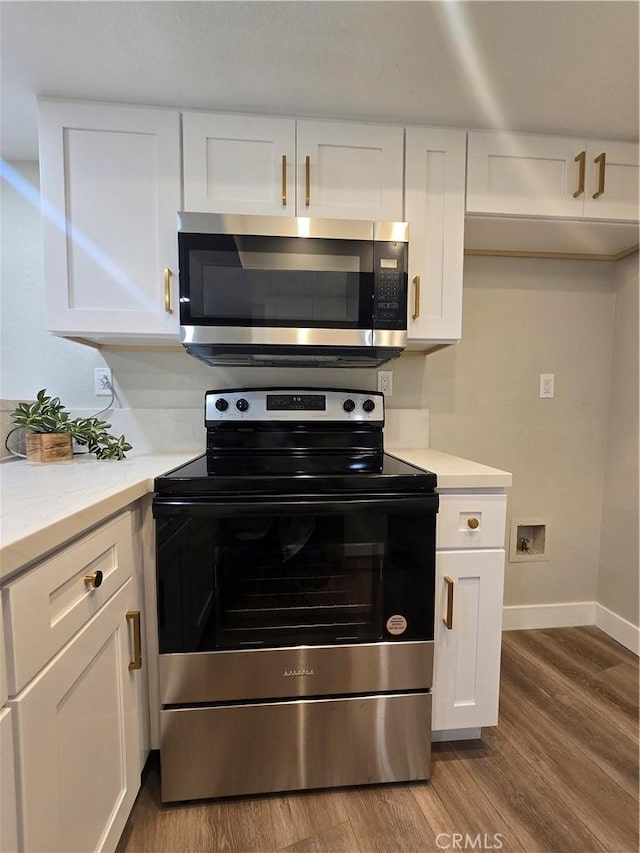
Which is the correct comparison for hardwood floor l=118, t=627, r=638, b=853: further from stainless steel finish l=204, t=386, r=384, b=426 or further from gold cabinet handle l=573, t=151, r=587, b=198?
gold cabinet handle l=573, t=151, r=587, b=198

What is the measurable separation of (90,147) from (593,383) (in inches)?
89.2

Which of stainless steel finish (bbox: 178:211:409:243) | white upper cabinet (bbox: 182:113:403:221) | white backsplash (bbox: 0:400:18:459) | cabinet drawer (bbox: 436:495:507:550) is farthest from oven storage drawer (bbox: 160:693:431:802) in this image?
white upper cabinet (bbox: 182:113:403:221)

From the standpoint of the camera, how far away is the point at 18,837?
560 mm

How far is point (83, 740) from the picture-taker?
0.75 m

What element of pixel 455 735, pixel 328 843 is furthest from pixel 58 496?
pixel 455 735

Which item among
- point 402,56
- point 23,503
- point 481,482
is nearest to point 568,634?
point 481,482

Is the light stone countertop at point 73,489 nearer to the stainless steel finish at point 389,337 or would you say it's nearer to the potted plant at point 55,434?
the potted plant at point 55,434

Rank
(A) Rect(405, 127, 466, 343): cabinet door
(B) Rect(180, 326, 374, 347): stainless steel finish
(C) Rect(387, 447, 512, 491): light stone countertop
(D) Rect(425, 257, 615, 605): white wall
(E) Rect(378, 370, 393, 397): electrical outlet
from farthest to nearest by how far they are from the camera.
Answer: (D) Rect(425, 257, 615, 605): white wall < (E) Rect(378, 370, 393, 397): electrical outlet < (A) Rect(405, 127, 466, 343): cabinet door < (B) Rect(180, 326, 374, 347): stainless steel finish < (C) Rect(387, 447, 512, 491): light stone countertop

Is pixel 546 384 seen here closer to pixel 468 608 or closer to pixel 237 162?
pixel 468 608

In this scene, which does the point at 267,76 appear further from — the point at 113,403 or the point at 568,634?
the point at 568,634

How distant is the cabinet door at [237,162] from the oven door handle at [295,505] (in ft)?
3.13

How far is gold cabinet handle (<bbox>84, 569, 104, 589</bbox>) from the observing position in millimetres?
755

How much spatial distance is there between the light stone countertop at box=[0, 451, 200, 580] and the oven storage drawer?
644mm

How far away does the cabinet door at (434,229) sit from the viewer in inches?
52.5
